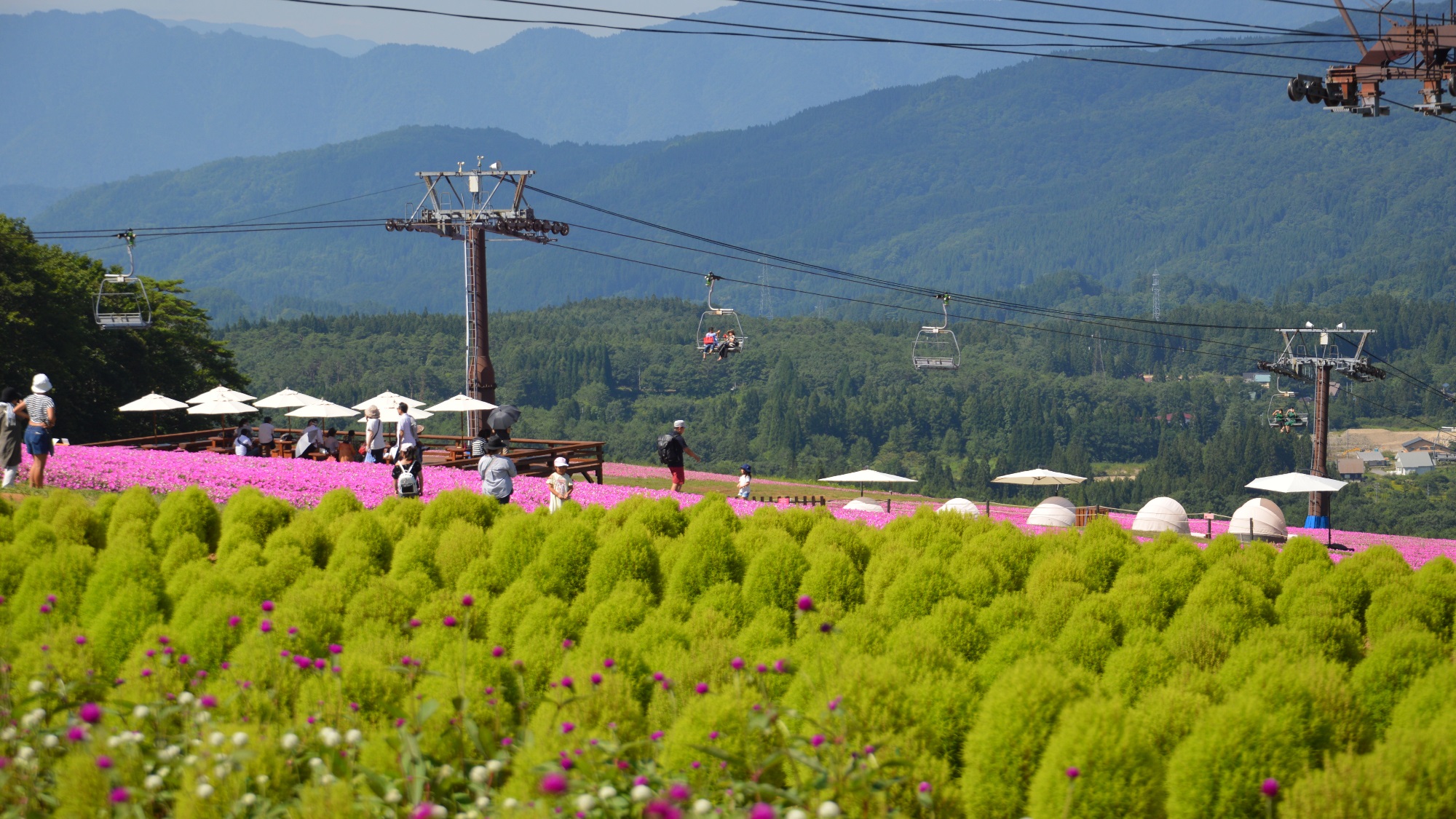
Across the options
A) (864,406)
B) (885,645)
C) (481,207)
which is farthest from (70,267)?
(864,406)

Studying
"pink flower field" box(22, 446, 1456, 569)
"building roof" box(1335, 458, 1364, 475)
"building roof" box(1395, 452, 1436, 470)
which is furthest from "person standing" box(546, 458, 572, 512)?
"building roof" box(1395, 452, 1436, 470)

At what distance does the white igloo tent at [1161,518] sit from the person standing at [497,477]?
Result: 14.6 metres

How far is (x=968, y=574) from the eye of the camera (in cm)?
1046

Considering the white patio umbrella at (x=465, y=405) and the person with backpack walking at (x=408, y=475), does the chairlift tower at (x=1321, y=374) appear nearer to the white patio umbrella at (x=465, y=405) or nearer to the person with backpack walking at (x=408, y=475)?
the white patio umbrella at (x=465, y=405)

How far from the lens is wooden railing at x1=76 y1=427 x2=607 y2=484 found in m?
29.9

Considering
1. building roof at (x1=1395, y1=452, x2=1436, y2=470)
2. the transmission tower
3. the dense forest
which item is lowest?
building roof at (x1=1395, y1=452, x2=1436, y2=470)

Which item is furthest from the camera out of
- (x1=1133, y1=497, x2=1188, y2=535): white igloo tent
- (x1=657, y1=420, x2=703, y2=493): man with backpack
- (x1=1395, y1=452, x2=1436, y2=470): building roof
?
(x1=1395, y1=452, x2=1436, y2=470): building roof

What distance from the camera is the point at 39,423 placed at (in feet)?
58.2

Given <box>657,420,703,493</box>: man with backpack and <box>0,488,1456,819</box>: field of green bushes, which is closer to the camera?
<box>0,488,1456,819</box>: field of green bushes

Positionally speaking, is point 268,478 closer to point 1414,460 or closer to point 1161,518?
point 1161,518

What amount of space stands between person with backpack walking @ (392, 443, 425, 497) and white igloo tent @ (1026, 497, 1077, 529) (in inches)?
520

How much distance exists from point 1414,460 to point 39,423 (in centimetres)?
16097

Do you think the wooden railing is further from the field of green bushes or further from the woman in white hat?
the field of green bushes

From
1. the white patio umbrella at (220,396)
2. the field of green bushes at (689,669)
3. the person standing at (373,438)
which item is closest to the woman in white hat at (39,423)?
the field of green bushes at (689,669)
